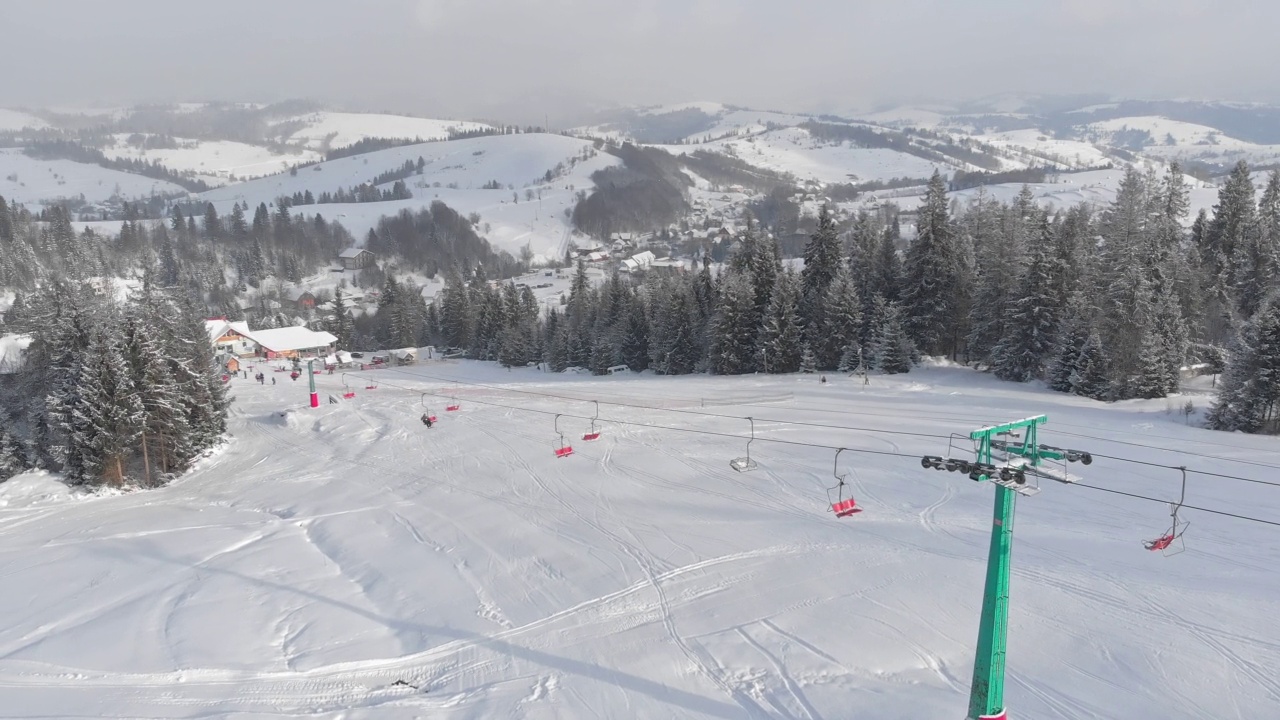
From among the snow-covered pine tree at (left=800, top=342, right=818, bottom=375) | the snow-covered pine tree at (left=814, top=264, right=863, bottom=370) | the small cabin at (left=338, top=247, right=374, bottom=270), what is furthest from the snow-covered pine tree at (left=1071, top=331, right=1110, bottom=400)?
the small cabin at (left=338, top=247, right=374, bottom=270)

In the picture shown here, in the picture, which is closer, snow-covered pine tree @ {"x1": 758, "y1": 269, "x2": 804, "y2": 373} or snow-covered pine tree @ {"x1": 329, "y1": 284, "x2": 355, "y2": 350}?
snow-covered pine tree @ {"x1": 758, "y1": 269, "x2": 804, "y2": 373}

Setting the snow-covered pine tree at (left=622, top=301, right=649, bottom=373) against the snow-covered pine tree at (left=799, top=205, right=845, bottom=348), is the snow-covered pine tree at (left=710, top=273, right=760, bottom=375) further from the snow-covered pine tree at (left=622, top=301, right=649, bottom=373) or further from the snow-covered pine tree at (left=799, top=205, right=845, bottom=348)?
the snow-covered pine tree at (left=622, top=301, right=649, bottom=373)

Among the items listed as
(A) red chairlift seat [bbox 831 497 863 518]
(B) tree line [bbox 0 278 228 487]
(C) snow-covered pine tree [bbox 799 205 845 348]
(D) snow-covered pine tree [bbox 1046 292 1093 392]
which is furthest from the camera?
(C) snow-covered pine tree [bbox 799 205 845 348]

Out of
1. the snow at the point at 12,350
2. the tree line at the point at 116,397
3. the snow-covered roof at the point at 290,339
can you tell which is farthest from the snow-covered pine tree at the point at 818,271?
the snow-covered roof at the point at 290,339

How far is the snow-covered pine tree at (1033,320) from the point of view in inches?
1452

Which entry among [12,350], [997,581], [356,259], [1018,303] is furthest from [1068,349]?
[356,259]

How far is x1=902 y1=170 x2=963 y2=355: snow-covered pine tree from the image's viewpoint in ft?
142

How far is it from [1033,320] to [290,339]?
257ft

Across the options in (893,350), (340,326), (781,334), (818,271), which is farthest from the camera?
(340,326)

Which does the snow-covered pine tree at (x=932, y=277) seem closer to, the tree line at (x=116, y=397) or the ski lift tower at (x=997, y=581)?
the ski lift tower at (x=997, y=581)

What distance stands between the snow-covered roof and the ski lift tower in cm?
8563

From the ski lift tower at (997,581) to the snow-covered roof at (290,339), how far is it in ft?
281

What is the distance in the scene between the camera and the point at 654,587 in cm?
1537

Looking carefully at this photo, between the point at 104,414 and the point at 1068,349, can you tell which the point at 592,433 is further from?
the point at 1068,349
